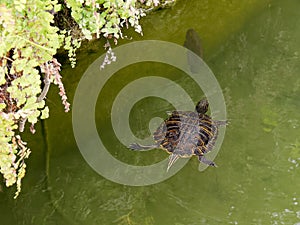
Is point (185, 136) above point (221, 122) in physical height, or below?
below

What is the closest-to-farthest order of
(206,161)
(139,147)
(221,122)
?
(206,161)
(139,147)
(221,122)

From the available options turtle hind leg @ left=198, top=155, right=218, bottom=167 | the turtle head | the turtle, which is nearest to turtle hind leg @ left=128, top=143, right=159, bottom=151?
the turtle

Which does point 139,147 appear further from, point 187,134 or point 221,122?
point 221,122

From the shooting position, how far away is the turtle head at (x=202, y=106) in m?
3.87

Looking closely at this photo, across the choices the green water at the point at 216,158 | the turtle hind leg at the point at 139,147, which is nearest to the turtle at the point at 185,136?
the turtle hind leg at the point at 139,147

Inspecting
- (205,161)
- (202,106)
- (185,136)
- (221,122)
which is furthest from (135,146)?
(221,122)

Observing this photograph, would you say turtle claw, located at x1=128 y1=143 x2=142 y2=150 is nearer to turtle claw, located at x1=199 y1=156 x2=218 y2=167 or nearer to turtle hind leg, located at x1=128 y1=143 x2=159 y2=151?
turtle hind leg, located at x1=128 y1=143 x2=159 y2=151

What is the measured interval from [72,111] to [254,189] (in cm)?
184

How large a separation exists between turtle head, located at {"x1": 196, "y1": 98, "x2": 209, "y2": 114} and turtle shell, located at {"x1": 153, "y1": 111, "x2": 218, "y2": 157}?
12 centimetres

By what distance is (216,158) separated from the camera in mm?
3670

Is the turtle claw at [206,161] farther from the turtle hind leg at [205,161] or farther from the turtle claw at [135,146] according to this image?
the turtle claw at [135,146]

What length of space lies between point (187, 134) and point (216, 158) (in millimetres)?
344

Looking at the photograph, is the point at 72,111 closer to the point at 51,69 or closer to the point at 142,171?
the point at 142,171

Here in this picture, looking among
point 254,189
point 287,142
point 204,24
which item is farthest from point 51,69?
point 204,24
